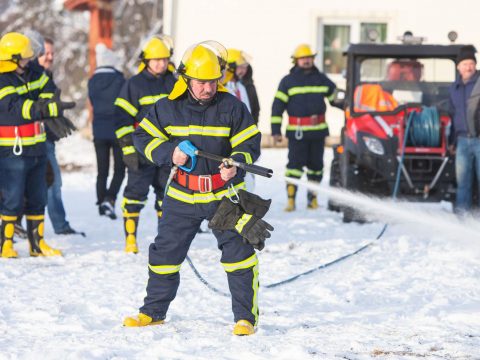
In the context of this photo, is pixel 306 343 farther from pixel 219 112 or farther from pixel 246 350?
pixel 219 112

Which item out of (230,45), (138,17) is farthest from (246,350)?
(138,17)

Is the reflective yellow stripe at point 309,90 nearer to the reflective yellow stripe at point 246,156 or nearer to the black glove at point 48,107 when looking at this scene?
the black glove at point 48,107

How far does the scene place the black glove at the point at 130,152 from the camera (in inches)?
310

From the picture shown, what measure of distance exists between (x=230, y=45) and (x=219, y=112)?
39.8 ft

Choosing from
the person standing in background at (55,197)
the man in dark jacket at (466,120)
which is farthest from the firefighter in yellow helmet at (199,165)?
the man in dark jacket at (466,120)

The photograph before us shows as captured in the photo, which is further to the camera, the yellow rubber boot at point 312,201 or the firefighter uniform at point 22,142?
the yellow rubber boot at point 312,201

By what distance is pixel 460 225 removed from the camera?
918cm

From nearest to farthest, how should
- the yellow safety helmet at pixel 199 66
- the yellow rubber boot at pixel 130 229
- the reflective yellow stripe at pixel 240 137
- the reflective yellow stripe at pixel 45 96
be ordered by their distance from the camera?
the yellow safety helmet at pixel 199 66 → the reflective yellow stripe at pixel 240 137 → the reflective yellow stripe at pixel 45 96 → the yellow rubber boot at pixel 130 229

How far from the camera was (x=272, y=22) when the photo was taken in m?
17.2

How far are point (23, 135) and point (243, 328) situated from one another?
10.2 feet

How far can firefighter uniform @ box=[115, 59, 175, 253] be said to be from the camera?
26.2ft

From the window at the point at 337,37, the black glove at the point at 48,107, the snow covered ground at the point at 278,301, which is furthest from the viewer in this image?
the window at the point at 337,37

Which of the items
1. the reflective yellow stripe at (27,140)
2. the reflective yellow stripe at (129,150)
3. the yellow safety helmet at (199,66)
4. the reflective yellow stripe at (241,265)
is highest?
the yellow safety helmet at (199,66)

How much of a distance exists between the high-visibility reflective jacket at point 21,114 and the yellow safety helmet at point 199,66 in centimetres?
243
